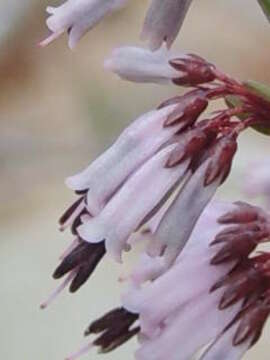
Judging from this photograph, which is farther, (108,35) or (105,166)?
(108,35)

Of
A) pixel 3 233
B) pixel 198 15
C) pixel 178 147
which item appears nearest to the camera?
pixel 178 147

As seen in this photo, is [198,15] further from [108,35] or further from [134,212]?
[134,212]

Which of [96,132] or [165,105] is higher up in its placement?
[96,132]

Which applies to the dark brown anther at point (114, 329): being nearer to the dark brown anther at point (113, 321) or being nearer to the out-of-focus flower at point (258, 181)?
the dark brown anther at point (113, 321)

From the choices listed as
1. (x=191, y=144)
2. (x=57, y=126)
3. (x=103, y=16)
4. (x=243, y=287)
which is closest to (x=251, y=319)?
(x=243, y=287)

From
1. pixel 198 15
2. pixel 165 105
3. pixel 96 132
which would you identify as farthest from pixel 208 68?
pixel 198 15

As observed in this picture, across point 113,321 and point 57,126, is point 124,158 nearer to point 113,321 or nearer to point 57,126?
point 113,321

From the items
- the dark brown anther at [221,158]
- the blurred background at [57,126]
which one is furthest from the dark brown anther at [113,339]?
the blurred background at [57,126]
